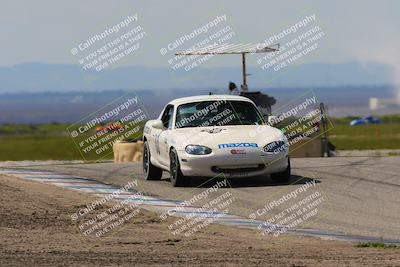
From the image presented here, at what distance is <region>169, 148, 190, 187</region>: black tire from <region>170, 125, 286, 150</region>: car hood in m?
0.19

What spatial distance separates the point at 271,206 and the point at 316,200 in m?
0.89

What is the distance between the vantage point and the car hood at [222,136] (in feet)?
53.1

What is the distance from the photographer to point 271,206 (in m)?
14.2

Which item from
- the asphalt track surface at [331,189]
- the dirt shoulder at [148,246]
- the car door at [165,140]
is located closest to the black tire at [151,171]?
the asphalt track surface at [331,189]

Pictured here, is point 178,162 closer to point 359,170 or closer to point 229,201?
point 229,201

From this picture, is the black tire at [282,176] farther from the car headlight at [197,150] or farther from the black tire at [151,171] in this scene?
the black tire at [151,171]

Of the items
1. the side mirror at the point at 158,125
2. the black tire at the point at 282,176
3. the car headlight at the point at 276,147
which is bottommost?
the black tire at the point at 282,176

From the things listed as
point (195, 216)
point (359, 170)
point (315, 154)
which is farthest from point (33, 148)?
point (195, 216)

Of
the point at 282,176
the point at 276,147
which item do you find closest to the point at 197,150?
the point at 276,147

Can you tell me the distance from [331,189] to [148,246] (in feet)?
19.2

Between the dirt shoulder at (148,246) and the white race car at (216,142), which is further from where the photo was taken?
the white race car at (216,142)

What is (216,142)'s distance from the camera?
637 inches

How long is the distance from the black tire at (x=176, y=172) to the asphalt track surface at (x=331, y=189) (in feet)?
0.56

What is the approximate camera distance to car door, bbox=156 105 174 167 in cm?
1681
